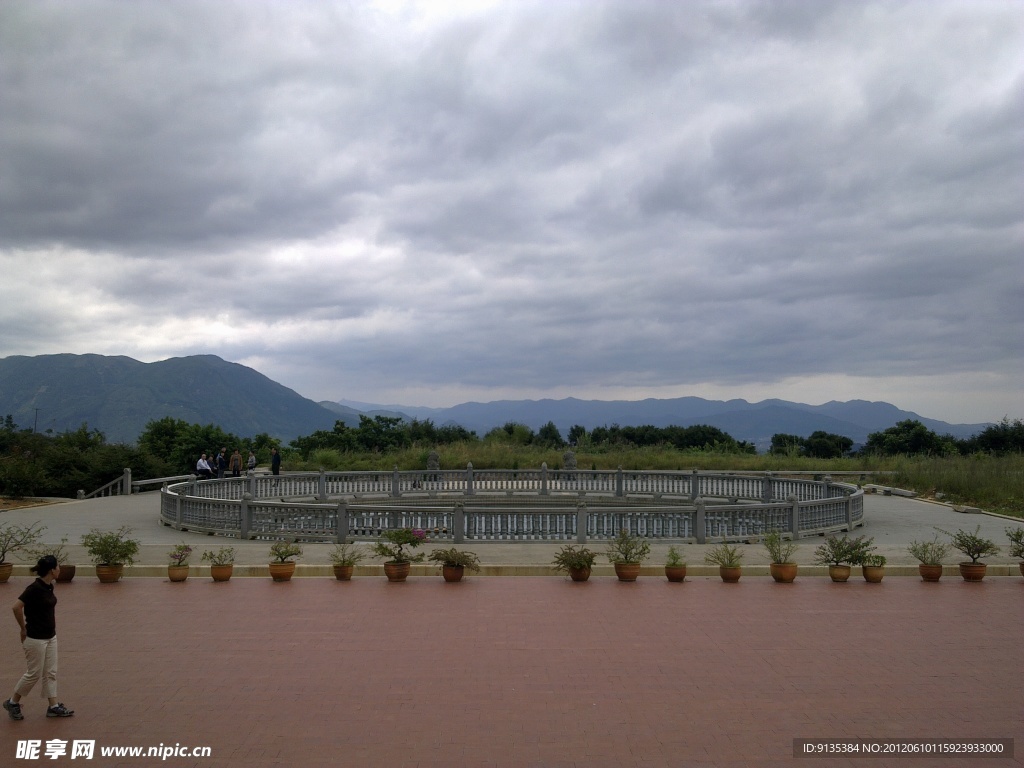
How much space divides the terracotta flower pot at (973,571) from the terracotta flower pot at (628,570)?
19.0 feet

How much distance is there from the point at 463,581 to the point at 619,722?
655cm

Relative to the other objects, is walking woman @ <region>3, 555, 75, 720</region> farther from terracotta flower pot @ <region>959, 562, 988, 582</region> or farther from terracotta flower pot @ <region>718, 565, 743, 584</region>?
Answer: terracotta flower pot @ <region>959, 562, 988, 582</region>

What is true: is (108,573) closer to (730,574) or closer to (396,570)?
(396,570)

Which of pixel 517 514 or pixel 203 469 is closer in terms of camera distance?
pixel 517 514

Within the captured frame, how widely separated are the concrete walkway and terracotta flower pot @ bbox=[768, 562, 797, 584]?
71 centimetres

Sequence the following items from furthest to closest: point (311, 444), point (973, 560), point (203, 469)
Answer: point (311, 444)
point (203, 469)
point (973, 560)

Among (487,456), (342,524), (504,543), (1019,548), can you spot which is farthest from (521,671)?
(487,456)

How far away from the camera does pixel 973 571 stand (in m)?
13.5

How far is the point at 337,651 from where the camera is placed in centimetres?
914

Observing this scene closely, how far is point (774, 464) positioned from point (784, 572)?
30.2 metres

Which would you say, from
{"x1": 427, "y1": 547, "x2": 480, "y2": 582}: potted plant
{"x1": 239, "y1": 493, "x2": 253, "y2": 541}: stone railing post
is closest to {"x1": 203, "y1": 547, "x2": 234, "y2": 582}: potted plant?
{"x1": 427, "y1": 547, "x2": 480, "y2": 582}: potted plant

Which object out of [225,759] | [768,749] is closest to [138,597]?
[225,759]

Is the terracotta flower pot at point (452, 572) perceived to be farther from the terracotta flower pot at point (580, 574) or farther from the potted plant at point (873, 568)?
the potted plant at point (873, 568)

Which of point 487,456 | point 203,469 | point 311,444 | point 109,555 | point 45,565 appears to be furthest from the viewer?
point 311,444
